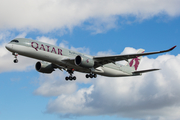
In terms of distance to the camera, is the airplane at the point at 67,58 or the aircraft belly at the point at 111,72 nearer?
the airplane at the point at 67,58

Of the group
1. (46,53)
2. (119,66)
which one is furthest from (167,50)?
(46,53)

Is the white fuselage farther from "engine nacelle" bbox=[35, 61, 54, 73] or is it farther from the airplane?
"engine nacelle" bbox=[35, 61, 54, 73]

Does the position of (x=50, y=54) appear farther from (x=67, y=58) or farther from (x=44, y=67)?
(x=44, y=67)

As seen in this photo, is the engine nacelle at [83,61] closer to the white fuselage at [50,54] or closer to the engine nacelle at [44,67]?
the white fuselage at [50,54]

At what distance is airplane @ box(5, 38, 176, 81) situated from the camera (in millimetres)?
34062

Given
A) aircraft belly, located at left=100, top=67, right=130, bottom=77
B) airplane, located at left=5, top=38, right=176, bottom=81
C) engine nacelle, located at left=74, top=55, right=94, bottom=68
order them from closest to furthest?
airplane, located at left=5, top=38, right=176, bottom=81
engine nacelle, located at left=74, top=55, right=94, bottom=68
aircraft belly, located at left=100, top=67, right=130, bottom=77

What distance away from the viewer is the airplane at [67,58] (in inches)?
1341

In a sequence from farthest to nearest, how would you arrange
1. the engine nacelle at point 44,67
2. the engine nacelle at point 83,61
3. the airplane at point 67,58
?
the engine nacelle at point 44,67
the engine nacelle at point 83,61
the airplane at point 67,58

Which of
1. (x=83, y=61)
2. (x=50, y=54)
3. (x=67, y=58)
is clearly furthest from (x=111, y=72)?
(x=50, y=54)

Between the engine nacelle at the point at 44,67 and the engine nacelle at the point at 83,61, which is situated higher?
the engine nacelle at the point at 44,67

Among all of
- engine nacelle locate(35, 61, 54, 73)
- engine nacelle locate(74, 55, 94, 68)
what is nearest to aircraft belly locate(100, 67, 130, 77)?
engine nacelle locate(74, 55, 94, 68)

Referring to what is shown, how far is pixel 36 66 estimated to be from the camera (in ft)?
142

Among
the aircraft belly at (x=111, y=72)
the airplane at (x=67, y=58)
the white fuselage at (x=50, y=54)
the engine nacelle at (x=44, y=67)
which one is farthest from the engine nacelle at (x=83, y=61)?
the engine nacelle at (x=44, y=67)

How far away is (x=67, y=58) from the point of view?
36875 millimetres
